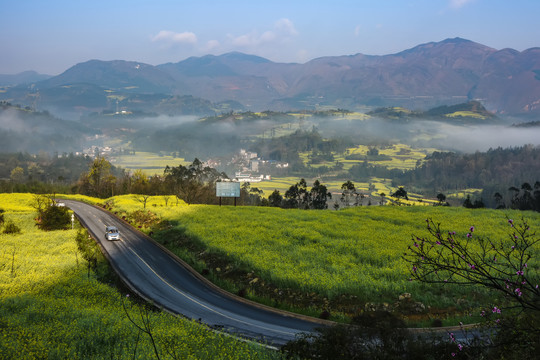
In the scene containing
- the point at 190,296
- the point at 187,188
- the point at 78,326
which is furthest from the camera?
the point at 187,188

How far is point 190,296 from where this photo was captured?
1448 inches

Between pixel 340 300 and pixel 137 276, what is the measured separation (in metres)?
22.7

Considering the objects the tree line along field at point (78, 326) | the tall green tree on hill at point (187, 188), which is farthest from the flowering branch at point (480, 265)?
the tall green tree on hill at point (187, 188)

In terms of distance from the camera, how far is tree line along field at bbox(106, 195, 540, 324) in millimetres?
34094

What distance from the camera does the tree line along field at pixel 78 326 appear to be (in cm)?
1692

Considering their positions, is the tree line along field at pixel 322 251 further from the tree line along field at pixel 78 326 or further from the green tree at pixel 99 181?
the green tree at pixel 99 181

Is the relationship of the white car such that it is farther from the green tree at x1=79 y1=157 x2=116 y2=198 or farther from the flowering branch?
the green tree at x1=79 y1=157 x2=116 y2=198

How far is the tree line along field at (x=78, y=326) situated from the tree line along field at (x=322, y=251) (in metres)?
13.2

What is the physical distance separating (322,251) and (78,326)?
32.1 metres

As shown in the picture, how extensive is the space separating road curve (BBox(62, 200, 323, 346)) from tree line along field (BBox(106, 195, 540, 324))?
1.83 metres

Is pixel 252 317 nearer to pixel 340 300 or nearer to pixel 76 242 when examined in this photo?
pixel 340 300

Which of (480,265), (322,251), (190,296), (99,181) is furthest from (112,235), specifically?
(99,181)

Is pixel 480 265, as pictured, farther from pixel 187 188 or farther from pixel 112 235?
pixel 187 188

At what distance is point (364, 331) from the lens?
17.0 metres
